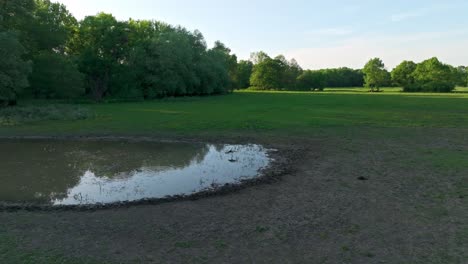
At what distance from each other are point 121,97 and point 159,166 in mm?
49218

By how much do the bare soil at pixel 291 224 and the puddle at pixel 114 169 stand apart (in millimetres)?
1571

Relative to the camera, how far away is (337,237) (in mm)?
7777

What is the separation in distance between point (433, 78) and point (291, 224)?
124 meters

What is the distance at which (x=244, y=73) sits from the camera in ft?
487

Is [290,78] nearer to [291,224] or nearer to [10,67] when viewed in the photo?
[10,67]

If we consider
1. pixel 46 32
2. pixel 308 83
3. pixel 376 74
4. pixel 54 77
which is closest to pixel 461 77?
pixel 376 74

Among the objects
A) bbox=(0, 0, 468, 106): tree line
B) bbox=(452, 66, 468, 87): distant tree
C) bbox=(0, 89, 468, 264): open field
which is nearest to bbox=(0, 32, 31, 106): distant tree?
bbox=(0, 0, 468, 106): tree line

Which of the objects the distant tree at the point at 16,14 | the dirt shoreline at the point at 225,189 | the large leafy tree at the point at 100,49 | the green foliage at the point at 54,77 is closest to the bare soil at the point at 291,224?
the dirt shoreline at the point at 225,189

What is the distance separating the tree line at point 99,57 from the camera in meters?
48.2

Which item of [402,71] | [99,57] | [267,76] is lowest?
[267,76]

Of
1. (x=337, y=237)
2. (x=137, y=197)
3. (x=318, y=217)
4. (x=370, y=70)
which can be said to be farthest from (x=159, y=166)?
(x=370, y=70)

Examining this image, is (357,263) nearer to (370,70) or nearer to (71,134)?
(71,134)

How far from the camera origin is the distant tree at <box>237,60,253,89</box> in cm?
14288

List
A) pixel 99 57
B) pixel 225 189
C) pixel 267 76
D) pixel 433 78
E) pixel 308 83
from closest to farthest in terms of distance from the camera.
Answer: pixel 225 189 → pixel 99 57 → pixel 433 78 → pixel 267 76 → pixel 308 83
